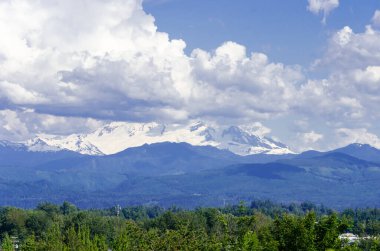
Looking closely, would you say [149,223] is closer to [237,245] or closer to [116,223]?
[116,223]

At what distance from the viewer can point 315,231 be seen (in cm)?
3916

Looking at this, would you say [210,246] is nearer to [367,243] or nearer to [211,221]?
[367,243]

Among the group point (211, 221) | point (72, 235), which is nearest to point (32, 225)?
point (211, 221)

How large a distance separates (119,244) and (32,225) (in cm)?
8608

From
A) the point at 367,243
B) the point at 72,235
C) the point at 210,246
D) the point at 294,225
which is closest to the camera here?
the point at 294,225

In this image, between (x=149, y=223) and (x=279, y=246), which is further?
(x=149, y=223)

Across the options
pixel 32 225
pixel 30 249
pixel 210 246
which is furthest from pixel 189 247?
pixel 32 225

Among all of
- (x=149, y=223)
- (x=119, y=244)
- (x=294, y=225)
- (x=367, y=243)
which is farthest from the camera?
(x=149, y=223)

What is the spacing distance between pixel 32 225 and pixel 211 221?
34703 mm

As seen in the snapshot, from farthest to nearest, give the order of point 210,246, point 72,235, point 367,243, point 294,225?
point 367,243 < point 72,235 < point 210,246 < point 294,225

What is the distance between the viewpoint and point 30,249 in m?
51.4

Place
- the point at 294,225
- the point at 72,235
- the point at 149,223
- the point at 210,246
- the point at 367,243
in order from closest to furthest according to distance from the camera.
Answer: the point at 294,225 → the point at 210,246 → the point at 72,235 → the point at 367,243 → the point at 149,223

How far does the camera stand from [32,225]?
433 ft

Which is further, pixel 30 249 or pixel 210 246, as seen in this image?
pixel 30 249
